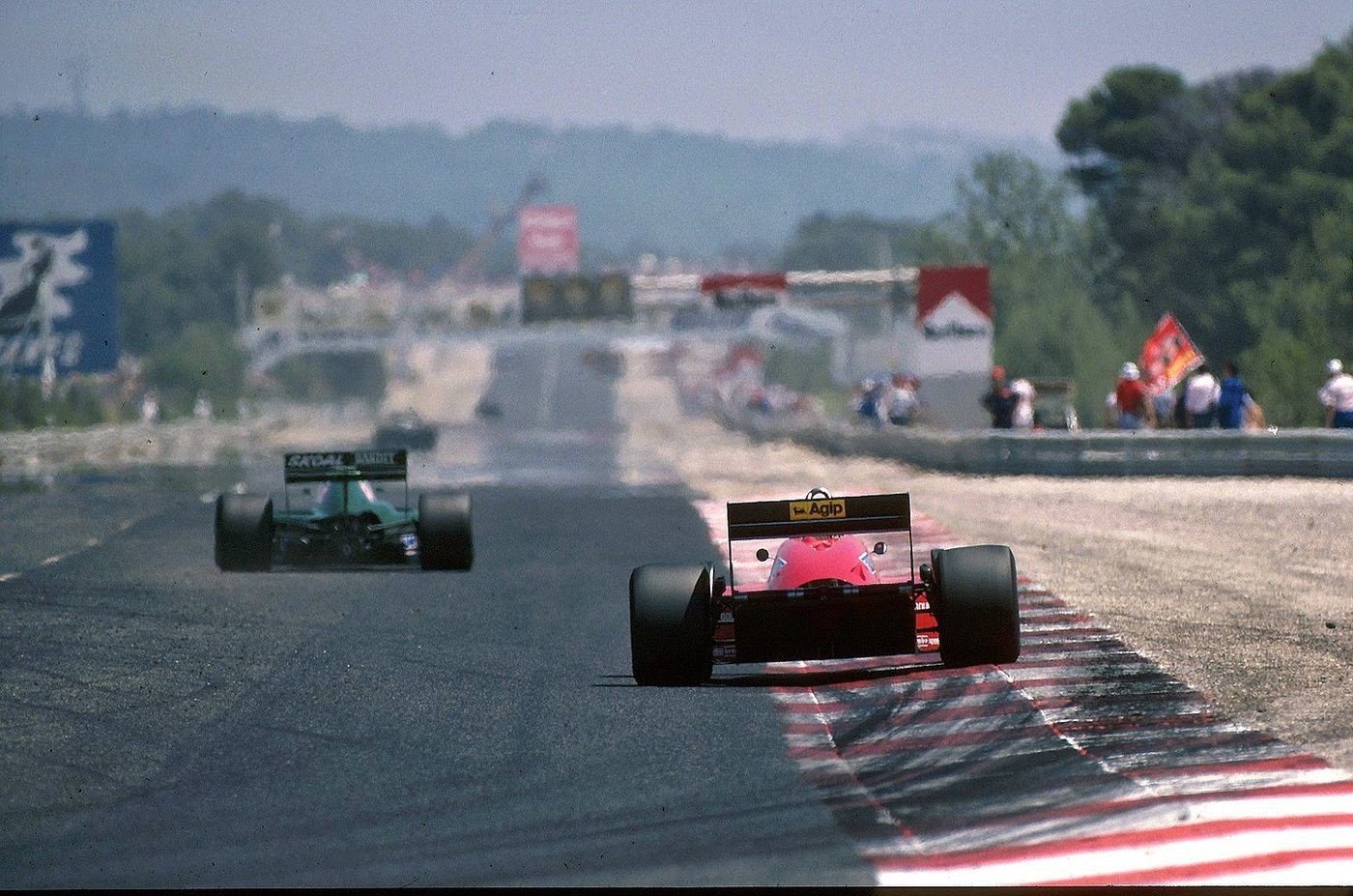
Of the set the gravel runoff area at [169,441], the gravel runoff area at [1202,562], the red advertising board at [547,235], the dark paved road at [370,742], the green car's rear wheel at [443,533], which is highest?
the red advertising board at [547,235]

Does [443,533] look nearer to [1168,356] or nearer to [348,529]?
[348,529]

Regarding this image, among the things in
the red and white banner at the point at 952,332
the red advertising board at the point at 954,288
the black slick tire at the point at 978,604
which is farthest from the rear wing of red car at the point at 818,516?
the red advertising board at the point at 954,288

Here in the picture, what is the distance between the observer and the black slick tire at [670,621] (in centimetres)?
1119

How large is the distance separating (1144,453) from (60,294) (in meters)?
24.6

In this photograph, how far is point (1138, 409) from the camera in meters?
33.2

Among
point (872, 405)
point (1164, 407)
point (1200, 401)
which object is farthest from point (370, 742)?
point (872, 405)

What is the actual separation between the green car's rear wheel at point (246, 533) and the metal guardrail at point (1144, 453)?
15.3 m

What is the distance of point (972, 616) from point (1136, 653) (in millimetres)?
2273

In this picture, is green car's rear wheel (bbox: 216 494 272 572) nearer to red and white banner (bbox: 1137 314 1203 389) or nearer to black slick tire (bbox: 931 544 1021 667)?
black slick tire (bbox: 931 544 1021 667)

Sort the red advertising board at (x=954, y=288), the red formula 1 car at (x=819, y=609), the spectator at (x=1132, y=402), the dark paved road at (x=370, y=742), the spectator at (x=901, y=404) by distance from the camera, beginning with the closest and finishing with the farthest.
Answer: the dark paved road at (x=370, y=742)
the red formula 1 car at (x=819, y=609)
the spectator at (x=1132, y=402)
the spectator at (x=901, y=404)
the red advertising board at (x=954, y=288)

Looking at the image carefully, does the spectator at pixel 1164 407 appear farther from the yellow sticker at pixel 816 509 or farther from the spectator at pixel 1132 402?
the yellow sticker at pixel 816 509

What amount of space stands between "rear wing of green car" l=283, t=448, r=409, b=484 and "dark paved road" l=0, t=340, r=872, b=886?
942 millimetres

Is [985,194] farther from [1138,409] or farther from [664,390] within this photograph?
[664,390]

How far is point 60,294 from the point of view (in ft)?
152
